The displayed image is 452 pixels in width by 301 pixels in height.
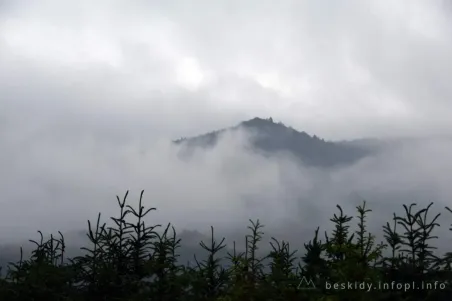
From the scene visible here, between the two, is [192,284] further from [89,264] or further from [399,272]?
[399,272]

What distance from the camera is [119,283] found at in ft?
51.6

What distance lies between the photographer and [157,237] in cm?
1781

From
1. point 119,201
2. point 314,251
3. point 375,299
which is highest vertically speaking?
point 119,201

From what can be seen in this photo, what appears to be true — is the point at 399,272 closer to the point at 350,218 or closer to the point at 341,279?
the point at 341,279

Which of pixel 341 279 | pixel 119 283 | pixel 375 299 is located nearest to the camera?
pixel 375 299

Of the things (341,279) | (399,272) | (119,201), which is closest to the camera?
(341,279)

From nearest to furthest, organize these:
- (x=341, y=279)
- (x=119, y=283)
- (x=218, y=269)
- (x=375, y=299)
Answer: (x=375, y=299)
(x=341, y=279)
(x=119, y=283)
(x=218, y=269)

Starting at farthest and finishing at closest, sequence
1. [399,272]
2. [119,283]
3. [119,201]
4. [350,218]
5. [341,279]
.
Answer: [350,218], [119,201], [119,283], [399,272], [341,279]

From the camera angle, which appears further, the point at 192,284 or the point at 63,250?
the point at 63,250

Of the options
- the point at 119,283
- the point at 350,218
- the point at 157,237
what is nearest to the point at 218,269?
the point at 157,237

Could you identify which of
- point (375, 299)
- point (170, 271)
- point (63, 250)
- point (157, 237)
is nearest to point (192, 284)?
point (170, 271)

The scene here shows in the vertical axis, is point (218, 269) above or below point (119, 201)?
below

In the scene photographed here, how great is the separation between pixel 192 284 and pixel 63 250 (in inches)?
294

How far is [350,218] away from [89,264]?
31.9 ft
